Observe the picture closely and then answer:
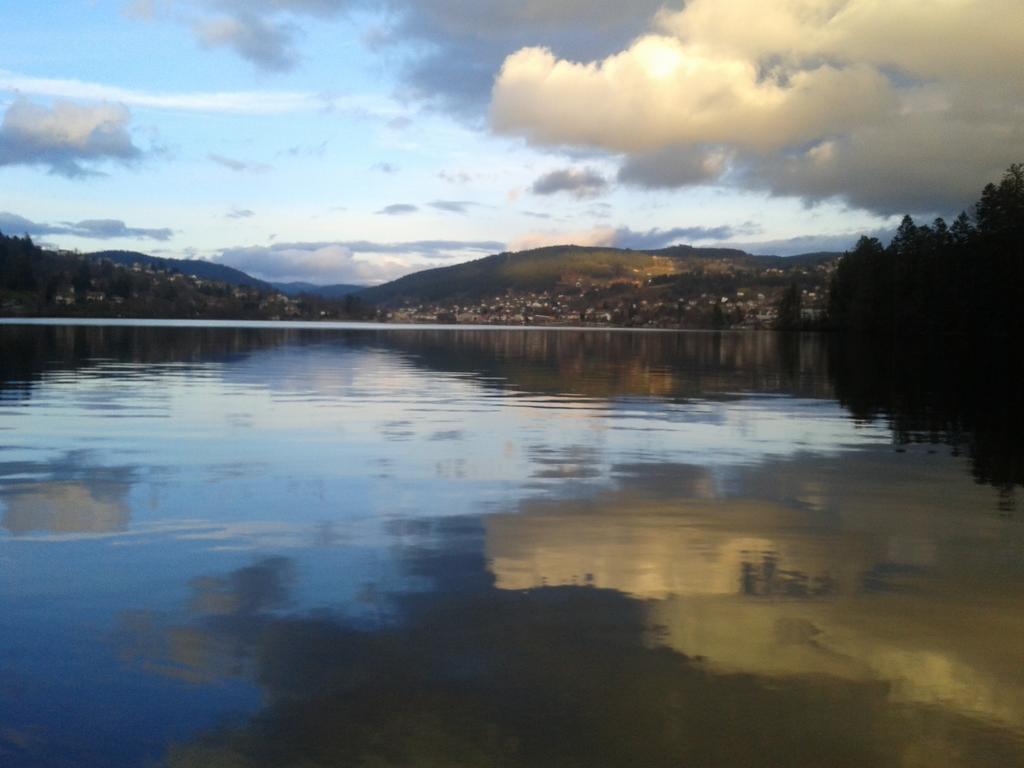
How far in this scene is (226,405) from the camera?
81.2 ft

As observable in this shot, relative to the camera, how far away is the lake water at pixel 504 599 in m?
5.85

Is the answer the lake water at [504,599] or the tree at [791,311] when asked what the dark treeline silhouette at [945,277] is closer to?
the tree at [791,311]

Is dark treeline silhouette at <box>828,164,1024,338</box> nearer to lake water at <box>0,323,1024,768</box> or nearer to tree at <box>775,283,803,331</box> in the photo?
tree at <box>775,283,803,331</box>

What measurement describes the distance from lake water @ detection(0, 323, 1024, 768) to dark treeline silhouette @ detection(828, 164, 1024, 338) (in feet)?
247

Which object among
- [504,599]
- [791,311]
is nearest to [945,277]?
[791,311]

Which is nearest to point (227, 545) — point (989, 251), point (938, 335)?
point (989, 251)

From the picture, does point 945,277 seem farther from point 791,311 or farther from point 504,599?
point 504,599

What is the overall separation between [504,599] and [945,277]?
103307 mm

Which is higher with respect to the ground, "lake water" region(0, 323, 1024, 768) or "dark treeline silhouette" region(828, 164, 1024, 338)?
"dark treeline silhouette" region(828, 164, 1024, 338)

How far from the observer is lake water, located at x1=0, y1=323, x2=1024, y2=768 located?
585cm

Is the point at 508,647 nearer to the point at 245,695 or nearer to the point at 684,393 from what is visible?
the point at 245,695

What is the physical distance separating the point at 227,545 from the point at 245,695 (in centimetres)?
415

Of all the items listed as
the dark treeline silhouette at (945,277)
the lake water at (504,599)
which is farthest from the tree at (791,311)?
the lake water at (504,599)

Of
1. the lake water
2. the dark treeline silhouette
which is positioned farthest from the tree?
the lake water
